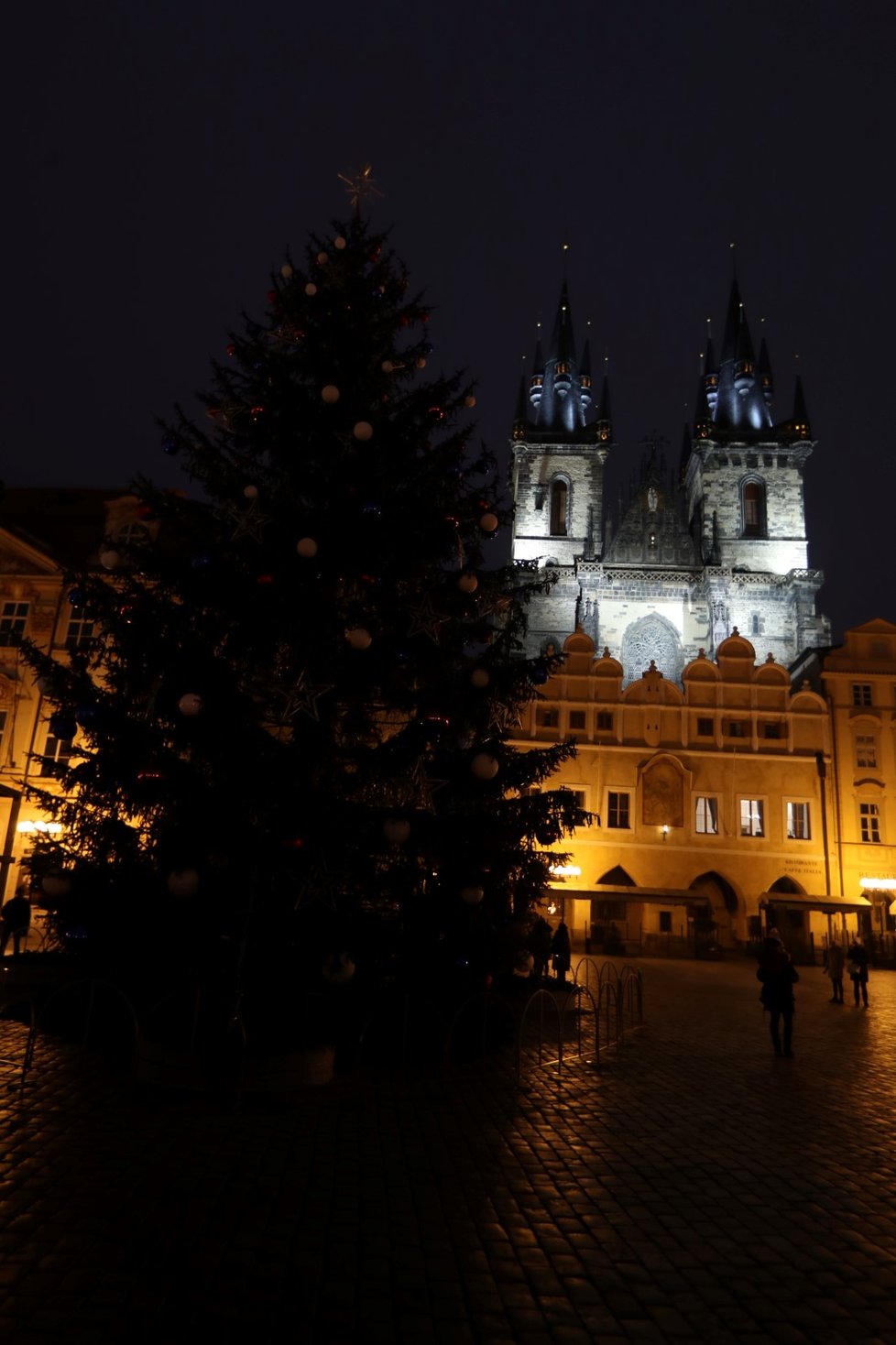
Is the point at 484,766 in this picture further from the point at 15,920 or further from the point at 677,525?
the point at 677,525

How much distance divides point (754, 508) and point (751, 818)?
32.5 m

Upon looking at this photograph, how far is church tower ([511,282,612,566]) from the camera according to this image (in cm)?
5747

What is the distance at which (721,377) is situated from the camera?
64.8 metres

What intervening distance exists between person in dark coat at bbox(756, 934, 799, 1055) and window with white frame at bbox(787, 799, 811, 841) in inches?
813

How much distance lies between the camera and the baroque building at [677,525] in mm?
53281

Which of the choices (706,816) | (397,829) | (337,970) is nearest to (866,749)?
(706,816)

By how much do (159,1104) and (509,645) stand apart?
616 centimetres

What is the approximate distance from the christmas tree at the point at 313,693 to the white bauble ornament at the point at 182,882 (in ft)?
0.05

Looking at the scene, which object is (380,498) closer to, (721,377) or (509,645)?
(509,645)

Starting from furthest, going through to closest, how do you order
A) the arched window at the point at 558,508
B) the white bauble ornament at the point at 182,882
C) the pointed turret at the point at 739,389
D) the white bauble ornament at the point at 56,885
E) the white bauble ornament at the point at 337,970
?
1. the pointed turret at the point at 739,389
2. the arched window at the point at 558,508
3. the white bauble ornament at the point at 337,970
4. the white bauble ornament at the point at 56,885
5. the white bauble ornament at the point at 182,882

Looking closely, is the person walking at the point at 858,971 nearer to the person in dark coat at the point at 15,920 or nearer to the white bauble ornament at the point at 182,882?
the white bauble ornament at the point at 182,882

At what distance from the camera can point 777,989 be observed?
38.8 feet

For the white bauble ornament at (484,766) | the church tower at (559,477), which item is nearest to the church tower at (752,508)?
the church tower at (559,477)

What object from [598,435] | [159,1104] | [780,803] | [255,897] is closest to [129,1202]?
[159,1104]
